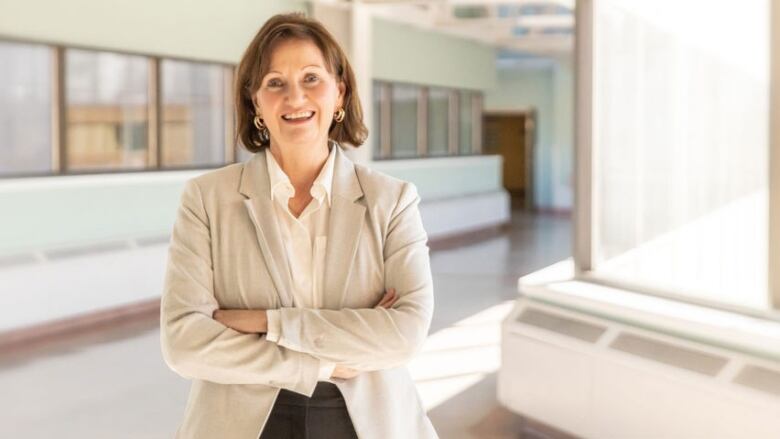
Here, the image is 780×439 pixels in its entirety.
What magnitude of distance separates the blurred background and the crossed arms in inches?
90.4

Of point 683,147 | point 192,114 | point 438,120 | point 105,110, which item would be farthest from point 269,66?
point 438,120

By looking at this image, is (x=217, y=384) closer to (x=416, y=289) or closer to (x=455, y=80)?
(x=416, y=289)

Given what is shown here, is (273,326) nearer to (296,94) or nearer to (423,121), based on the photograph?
(296,94)

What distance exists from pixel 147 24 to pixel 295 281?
7.27 m

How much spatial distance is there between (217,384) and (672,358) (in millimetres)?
2723

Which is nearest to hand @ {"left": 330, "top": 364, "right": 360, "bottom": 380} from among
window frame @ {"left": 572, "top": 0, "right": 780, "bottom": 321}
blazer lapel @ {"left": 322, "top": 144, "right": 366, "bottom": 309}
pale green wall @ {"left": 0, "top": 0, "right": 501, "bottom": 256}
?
blazer lapel @ {"left": 322, "top": 144, "right": 366, "bottom": 309}

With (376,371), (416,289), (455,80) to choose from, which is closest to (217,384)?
(376,371)

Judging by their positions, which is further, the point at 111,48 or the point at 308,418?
the point at 111,48

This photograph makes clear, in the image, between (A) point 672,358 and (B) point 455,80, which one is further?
(B) point 455,80

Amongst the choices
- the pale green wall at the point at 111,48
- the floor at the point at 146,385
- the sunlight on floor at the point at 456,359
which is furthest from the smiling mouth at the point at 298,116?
the pale green wall at the point at 111,48

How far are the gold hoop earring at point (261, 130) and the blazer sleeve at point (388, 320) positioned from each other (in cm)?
32

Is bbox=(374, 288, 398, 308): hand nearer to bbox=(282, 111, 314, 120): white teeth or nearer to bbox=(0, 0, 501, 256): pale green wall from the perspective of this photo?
bbox=(282, 111, 314, 120): white teeth

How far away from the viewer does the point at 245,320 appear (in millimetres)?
1644

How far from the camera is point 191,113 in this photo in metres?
9.42
